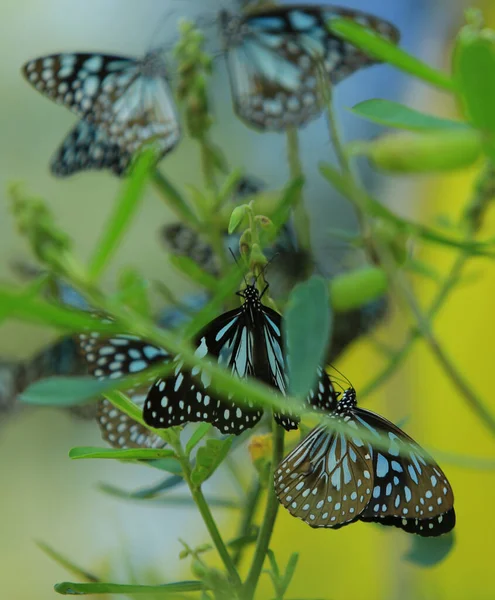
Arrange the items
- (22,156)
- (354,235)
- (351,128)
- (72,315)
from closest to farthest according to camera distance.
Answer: (72,315) < (354,235) < (351,128) < (22,156)

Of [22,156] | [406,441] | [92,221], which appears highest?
[406,441]

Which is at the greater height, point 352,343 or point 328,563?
point 352,343

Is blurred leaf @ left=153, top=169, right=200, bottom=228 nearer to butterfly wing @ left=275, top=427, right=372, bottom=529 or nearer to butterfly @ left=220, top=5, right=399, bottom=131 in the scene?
butterfly @ left=220, top=5, right=399, bottom=131

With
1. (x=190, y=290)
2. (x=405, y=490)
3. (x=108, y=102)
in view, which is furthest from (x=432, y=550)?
(x=190, y=290)

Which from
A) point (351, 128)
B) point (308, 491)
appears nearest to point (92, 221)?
point (351, 128)

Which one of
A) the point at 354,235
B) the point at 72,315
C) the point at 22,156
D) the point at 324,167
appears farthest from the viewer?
the point at 22,156

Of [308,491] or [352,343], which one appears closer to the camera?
[308,491]

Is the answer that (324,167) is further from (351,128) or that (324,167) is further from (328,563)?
(328,563)

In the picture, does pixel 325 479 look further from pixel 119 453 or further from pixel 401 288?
pixel 401 288
